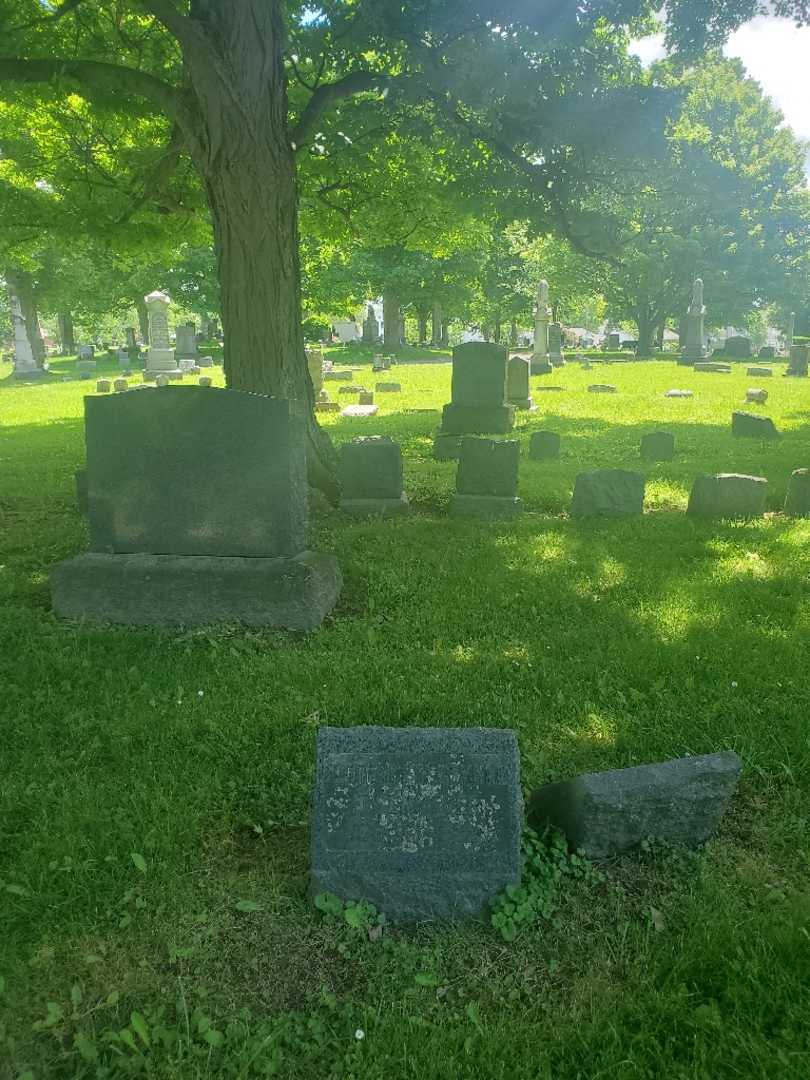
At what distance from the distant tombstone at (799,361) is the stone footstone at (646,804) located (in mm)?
28363

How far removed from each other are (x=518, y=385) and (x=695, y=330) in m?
21.3

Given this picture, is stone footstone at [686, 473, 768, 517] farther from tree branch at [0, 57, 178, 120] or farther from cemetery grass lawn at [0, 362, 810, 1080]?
tree branch at [0, 57, 178, 120]

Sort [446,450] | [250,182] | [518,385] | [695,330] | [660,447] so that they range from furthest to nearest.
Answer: [695,330] < [518,385] < [446,450] < [660,447] < [250,182]

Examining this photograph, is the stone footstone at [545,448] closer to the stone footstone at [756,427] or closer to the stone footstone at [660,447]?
the stone footstone at [660,447]

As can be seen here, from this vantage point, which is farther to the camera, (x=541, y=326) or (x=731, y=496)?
(x=541, y=326)

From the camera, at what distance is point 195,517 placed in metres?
5.50

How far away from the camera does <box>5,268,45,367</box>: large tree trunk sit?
34.2 metres

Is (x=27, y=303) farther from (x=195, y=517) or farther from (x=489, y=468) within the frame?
(x=195, y=517)

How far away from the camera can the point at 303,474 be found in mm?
5625

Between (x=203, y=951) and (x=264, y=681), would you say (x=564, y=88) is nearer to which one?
(x=264, y=681)

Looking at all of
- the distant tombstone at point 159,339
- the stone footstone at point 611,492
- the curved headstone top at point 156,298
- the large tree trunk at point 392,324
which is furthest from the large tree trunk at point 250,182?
the large tree trunk at point 392,324

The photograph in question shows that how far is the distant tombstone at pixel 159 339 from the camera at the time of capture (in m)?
31.6

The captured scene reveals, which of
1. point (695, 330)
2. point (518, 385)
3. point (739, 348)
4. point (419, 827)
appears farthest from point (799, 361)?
point (419, 827)

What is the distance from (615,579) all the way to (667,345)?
221 ft
